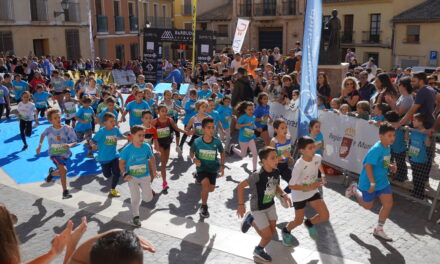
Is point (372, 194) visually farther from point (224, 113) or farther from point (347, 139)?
point (224, 113)

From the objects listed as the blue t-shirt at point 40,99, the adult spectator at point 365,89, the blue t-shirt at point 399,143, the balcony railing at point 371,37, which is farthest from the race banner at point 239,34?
the balcony railing at point 371,37

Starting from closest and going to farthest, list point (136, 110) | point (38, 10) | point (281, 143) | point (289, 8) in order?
point (281, 143) < point (136, 110) < point (38, 10) < point (289, 8)

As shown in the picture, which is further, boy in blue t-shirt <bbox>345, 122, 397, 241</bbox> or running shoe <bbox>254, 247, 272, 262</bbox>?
boy in blue t-shirt <bbox>345, 122, 397, 241</bbox>

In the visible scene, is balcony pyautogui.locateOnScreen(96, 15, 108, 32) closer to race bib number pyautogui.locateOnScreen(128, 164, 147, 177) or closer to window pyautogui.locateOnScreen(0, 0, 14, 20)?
window pyautogui.locateOnScreen(0, 0, 14, 20)

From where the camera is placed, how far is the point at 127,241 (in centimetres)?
234

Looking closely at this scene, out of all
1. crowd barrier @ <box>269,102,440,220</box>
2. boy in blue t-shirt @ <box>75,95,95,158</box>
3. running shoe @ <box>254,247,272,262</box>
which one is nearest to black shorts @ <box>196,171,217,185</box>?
running shoe @ <box>254,247,272,262</box>

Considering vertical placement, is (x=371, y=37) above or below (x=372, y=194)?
above

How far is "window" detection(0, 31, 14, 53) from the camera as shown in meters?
26.4

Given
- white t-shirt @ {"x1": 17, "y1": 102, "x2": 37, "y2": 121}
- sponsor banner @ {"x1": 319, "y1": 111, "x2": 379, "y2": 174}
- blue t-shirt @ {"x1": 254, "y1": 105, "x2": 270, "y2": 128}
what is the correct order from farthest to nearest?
white t-shirt @ {"x1": 17, "y1": 102, "x2": 37, "y2": 121} < blue t-shirt @ {"x1": 254, "y1": 105, "x2": 270, "y2": 128} < sponsor banner @ {"x1": 319, "y1": 111, "x2": 379, "y2": 174}

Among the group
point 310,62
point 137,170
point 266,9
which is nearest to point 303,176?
point 137,170

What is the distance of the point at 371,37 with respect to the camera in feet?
128

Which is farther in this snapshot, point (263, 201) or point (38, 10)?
point (38, 10)

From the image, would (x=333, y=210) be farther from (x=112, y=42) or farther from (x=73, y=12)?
(x=112, y=42)

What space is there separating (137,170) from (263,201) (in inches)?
86.0
